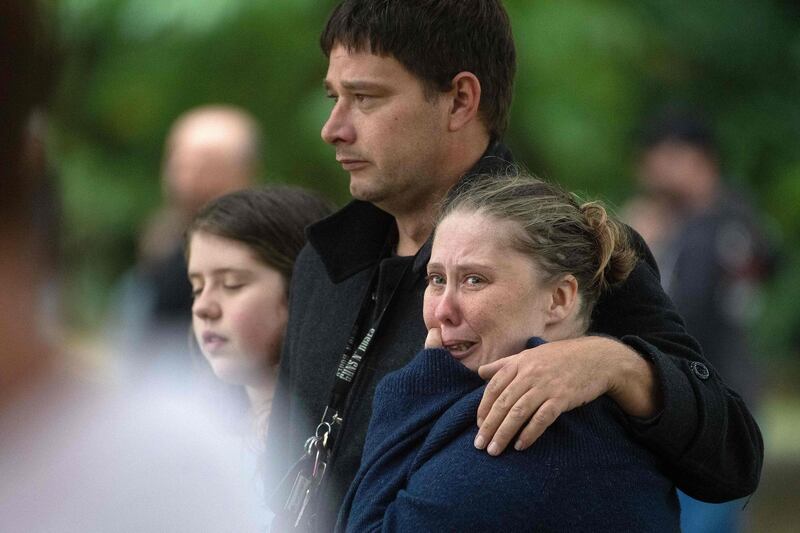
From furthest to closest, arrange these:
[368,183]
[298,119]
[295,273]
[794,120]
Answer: [794,120] → [298,119] → [295,273] → [368,183]

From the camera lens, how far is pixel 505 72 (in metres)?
2.92

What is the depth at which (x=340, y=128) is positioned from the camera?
9.20ft

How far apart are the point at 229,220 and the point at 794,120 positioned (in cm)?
660

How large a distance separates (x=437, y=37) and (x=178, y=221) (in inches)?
135

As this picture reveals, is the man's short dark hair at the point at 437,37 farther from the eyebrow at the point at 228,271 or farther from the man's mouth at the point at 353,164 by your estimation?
the eyebrow at the point at 228,271

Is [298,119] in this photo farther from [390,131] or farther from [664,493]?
[664,493]

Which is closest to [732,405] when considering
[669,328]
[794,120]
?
[669,328]

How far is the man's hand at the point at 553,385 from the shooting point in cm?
221

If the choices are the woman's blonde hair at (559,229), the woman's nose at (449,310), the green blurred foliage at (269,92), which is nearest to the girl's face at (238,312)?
the woman's blonde hair at (559,229)

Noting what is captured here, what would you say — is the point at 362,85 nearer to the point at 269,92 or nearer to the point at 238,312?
the point at 238,312

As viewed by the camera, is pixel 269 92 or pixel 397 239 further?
pixel 269 92

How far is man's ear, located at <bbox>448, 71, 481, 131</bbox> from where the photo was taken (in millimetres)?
2812

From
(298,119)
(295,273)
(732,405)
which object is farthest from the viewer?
(298,119)

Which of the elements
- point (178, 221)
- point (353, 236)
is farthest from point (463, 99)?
point (178, 221)
